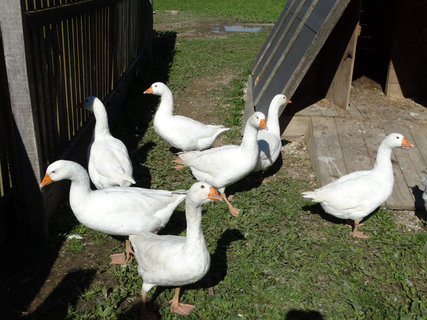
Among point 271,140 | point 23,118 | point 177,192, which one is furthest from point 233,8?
point 23,118

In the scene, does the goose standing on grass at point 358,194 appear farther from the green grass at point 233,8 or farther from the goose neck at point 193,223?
the green grass at point 233,8

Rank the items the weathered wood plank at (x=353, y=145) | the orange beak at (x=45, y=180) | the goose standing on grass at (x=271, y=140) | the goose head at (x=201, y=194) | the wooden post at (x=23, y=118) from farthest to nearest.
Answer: the weathered wood plank at (x=353, y=145) < the goose standing on grass at (x=271, y=140) < the orange beak at (x=45, y=180) < the wooden post at (x=23, y=118) < the goose head at (x=201, y=194)

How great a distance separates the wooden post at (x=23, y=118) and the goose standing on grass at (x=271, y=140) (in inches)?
116

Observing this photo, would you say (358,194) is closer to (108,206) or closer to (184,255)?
(184,255)

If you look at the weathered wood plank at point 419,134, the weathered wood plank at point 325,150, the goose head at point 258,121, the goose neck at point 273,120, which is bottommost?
the weathered wood plank at point 325,150

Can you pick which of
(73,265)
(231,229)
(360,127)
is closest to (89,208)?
(73,265)

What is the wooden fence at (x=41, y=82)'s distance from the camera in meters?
4.12

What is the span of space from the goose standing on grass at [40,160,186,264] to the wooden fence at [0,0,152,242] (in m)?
0.43

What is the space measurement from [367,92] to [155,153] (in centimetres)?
482

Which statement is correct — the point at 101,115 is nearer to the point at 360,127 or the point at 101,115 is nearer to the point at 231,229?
the point at 231,229

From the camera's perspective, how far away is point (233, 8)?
2534cm

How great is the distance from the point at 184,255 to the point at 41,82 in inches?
103

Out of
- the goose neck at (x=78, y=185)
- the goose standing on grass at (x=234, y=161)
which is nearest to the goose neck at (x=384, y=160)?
the goose standing on grass at (x=234, y=161)

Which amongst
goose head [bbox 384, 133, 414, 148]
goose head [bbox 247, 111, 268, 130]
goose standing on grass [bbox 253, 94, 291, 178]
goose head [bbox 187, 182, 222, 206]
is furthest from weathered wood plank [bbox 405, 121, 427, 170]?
goose head [bbox 187, 182, 222, 206]
